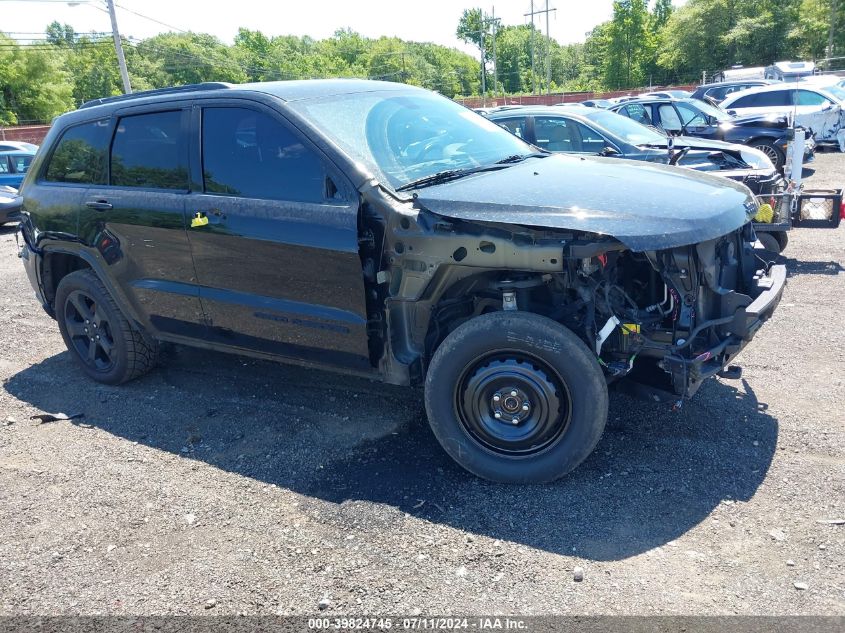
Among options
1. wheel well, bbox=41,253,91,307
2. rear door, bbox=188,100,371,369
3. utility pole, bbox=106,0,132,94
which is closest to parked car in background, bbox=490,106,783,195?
rear door, bbox=188,100,371,369

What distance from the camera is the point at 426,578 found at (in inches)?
113

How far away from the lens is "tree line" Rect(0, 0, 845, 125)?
50.9 metres

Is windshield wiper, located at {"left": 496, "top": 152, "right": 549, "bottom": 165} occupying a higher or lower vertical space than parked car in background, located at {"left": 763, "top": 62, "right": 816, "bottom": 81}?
lower

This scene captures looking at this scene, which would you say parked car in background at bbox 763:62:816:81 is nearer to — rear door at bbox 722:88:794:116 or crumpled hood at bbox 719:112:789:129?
rear door at bbox 722:88:794:116

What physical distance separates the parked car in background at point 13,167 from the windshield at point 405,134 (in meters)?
14.0

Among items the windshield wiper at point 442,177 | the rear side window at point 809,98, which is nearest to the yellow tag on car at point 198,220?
the windshield wiper at point 442,177

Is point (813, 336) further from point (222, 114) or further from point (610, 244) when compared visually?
point (222, 114)

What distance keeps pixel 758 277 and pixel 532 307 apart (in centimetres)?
132

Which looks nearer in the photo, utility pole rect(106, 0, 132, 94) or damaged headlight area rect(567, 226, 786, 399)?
damaged headlight area rect(567, 226, 786, 399)

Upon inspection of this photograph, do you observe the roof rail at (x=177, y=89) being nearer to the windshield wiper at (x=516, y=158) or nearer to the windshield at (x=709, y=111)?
the windshield wiper at (x=516, y=158)

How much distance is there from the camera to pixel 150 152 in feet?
14.7

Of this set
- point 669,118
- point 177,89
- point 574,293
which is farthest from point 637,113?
point 574,293

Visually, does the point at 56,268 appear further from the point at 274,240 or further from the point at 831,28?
the point at 831,28

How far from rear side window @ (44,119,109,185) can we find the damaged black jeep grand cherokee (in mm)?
35
